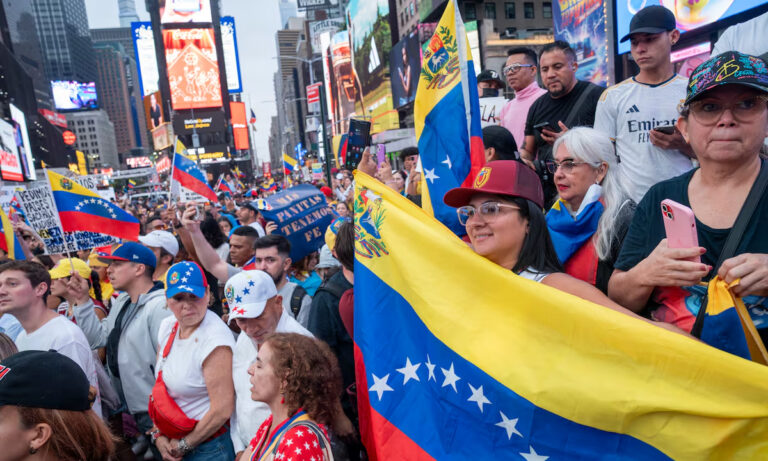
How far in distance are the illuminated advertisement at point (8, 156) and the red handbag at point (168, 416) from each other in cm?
3506

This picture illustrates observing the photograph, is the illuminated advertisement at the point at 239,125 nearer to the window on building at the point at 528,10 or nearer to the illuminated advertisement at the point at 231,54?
the illuminated advertisement at the point at 231,54

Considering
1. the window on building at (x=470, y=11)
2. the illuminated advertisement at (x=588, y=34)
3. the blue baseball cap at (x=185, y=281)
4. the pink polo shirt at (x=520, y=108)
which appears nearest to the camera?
the blue baseball cap at (x=185, y=281)

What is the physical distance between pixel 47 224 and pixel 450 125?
19.3 feet

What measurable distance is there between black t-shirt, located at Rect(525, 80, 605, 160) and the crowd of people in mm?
16

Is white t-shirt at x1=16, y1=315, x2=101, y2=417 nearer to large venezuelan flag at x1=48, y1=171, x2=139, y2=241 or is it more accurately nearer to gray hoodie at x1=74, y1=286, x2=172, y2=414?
gray hoodie at x1=74, y1=286, x2=172, y2=414

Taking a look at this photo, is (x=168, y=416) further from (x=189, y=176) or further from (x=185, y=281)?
(x=189, y=176)

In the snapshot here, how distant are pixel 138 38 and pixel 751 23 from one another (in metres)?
123

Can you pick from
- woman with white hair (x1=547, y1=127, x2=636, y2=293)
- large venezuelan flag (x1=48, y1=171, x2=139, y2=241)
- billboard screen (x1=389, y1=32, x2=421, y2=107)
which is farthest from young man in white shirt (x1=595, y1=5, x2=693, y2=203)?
billboard screen (x1=389, y1=32, x2=421, y2=107)

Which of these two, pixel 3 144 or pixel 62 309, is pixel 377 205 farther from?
pixel 3 144

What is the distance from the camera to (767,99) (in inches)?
75.0

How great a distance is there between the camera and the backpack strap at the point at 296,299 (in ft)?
14.6

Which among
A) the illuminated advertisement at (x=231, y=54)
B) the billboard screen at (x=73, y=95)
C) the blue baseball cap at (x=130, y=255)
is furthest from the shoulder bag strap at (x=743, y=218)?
the billboard screen at (x=73, y=95)

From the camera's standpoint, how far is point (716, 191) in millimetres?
2039

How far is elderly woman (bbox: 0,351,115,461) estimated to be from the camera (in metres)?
2.18
